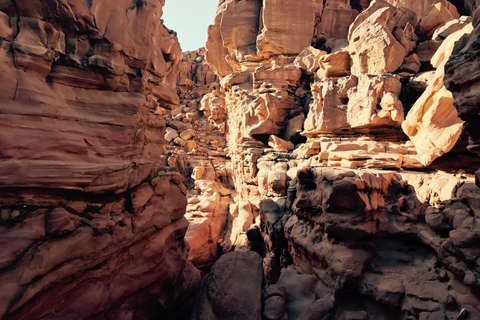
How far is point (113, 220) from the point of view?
12.7ft

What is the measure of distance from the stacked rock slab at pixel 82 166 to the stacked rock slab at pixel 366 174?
2553mm

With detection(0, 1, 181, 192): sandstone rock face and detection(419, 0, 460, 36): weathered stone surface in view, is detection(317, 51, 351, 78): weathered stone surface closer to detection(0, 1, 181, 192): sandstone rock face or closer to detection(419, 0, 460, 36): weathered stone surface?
detection(419, 0, 460, 36): weathered stone surface

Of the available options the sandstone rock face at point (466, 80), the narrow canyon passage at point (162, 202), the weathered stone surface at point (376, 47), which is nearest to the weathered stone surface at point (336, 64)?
the weathered stone surface at point (376, 47)

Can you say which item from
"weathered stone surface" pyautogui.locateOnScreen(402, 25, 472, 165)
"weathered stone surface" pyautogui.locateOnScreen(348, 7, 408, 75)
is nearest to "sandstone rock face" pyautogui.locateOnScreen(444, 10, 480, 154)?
"weathered stone surface" pyautogui.locateOnScreen(402, 25, 472, 165)

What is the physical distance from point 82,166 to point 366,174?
5.53m

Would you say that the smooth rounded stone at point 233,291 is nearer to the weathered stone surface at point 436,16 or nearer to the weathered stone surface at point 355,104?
the weathered stone surface at point 355,104

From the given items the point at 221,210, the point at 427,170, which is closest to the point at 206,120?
the point at 221,210

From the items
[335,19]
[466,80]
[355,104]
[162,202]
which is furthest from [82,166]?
[335,19]

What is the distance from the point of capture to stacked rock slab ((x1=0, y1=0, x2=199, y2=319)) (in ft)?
9.67

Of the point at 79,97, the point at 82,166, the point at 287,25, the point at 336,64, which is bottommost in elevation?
the point at 82,166

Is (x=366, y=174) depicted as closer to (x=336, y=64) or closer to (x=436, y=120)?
(x=436, y=120)

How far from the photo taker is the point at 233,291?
4473mm

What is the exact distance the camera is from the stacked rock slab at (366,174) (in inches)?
167

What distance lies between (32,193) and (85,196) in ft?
2.08
